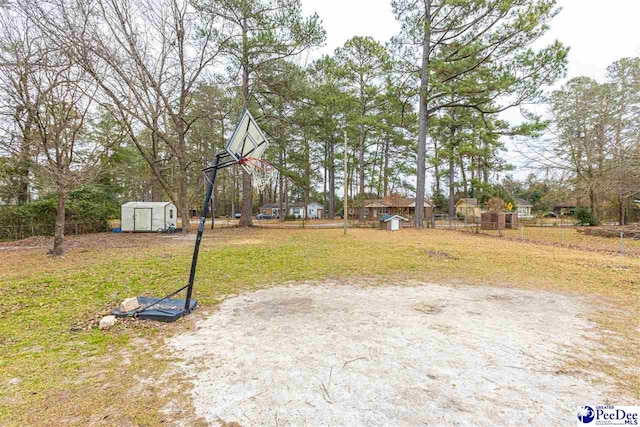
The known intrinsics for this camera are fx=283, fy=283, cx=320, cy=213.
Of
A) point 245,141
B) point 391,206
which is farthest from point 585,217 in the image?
point 245,141

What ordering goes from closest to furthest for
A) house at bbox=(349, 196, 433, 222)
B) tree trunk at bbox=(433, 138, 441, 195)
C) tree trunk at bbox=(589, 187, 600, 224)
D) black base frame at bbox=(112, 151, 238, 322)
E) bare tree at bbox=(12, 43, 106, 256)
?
black base frame at bbox=(112, 151, 238, 322) → bare tree at bbox=(12, 43, 106, 256) → tree trunk at bbox=(433, 138, 441, 195) → tree trunk at bbox=(589, 187, 600, 224) → house at bbox=(349, 196, 433, 222)

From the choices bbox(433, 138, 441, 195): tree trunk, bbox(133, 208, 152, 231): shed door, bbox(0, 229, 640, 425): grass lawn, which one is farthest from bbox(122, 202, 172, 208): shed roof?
bbox(433, 138, 441, 195): tree trunk

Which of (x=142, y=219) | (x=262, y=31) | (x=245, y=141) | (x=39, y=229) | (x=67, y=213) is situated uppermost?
(x=262, y=31)

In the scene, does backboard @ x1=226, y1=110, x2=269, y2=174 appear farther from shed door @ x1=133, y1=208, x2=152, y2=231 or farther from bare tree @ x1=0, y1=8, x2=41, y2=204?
shed door @ x1=133, y1=208, x2=152, y2=231

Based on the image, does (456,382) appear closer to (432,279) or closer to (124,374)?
(124,374)

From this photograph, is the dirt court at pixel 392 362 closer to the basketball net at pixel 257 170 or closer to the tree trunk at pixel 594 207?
the basketball net at pixel 257 170

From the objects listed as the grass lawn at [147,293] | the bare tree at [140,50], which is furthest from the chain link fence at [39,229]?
the bare tree at [140,50]

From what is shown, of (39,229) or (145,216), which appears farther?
(145,216)

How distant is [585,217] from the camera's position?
21578mm

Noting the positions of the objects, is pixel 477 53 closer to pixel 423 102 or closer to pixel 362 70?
pixel 423 102

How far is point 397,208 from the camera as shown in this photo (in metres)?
33.9

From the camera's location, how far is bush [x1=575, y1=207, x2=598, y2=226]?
69.8 ft

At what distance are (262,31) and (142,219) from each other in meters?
12.6

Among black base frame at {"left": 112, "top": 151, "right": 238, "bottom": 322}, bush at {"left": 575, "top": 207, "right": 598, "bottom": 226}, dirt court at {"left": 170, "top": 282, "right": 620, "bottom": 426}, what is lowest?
dirt court at {"left": 170, "top": 282, "right": 620, "bottom": 426}
